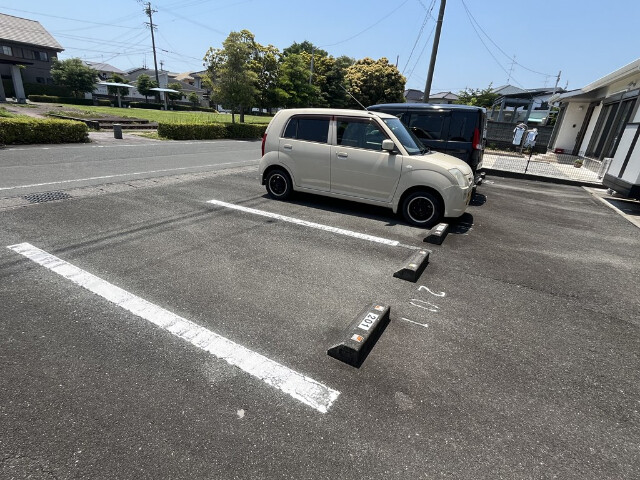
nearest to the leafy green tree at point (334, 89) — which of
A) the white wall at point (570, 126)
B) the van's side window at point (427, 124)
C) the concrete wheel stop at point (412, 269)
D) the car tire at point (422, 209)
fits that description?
the white wall at point (570, 126)

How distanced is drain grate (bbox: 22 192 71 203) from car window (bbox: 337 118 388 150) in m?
5.38

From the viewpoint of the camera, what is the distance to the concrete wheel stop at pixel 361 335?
2495 mm

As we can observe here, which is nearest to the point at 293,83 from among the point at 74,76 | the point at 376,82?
the point at 376,82

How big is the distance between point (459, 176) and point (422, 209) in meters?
0.80

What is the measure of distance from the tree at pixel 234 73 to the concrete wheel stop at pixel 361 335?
24268 millimetres

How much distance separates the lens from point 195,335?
276 cm

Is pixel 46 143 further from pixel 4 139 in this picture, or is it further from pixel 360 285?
pixel 360 285

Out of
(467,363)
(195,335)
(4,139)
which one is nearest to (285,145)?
(195,335)

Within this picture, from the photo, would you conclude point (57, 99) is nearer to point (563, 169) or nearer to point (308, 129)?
point (308, 129)

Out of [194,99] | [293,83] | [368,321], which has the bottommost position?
[368,321]

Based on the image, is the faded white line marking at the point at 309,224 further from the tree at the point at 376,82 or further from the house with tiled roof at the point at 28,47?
the house with tiled roof at the point at 28,47

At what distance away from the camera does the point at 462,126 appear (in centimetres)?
764

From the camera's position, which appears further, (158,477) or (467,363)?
(467,363)

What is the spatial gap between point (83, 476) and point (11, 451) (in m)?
0.47
